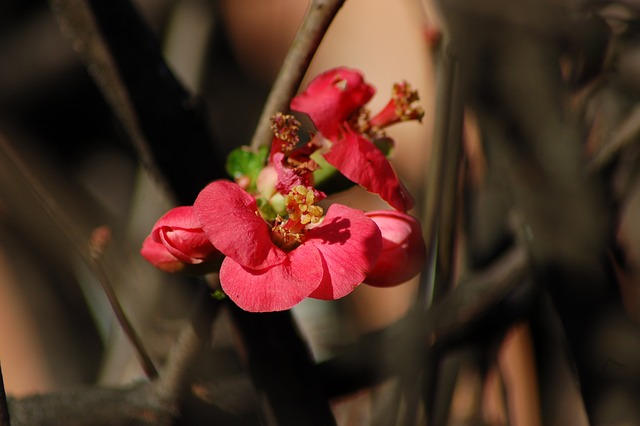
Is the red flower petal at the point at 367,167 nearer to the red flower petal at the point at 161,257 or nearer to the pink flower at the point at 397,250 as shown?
the pink flower at the point at 397,250

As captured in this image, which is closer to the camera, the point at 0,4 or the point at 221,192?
the point at 221,192

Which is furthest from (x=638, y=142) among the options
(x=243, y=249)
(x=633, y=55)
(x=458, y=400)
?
(x=243, y=249)

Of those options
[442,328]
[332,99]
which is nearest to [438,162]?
[442,328]

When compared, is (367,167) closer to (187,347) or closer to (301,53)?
(301,53)

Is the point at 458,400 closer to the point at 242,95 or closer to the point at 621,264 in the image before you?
the point at 621,264

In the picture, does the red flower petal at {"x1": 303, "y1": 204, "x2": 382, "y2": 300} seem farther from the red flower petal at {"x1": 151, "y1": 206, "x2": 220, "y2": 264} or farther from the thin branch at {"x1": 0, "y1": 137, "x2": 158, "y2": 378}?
the thin branch at {"x1": 0, "y1": 137, "x2": 158, "y2": 378}

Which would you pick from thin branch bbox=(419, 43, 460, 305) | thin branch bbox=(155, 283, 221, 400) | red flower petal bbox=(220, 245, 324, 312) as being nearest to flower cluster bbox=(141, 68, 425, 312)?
red flower petal bbox=(220, 245, 324, 312)
